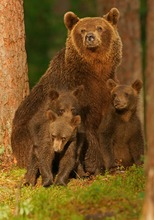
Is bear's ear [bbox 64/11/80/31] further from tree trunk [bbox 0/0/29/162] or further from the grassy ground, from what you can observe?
the grassy ground

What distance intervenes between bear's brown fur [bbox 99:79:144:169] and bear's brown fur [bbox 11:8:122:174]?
244mm

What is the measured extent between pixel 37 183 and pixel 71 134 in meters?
1.06

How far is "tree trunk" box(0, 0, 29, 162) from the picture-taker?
10.3m

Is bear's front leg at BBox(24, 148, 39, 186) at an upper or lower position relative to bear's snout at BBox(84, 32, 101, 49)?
lower

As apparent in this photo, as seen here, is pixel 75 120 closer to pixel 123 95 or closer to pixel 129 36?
pixel 123 95

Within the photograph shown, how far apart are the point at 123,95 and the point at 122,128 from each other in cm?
48

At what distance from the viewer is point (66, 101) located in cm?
935

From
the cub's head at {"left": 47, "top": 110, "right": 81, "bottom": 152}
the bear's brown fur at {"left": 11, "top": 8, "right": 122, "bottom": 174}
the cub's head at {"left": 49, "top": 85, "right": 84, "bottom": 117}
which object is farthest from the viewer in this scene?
the bear's brown fur at {"left": 11, "top": 8, "right": 122, "bottom": 174}

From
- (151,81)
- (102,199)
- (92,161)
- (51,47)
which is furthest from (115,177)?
(51,47)

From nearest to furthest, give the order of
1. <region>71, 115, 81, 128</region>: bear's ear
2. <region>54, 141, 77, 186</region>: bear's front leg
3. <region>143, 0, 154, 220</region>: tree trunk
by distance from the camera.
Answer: <region>143, 0, 154, 220</region>: tree trunk < <region>71, 115, 81, 128</region>: bear's ear < <region>54, 141, 77, 186</region>: bear's front leg

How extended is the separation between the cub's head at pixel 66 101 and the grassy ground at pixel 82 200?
0.98m

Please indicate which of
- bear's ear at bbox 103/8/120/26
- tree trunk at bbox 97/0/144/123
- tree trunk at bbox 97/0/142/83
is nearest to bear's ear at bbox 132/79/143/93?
bear's ear at bbox 103/8/120/26

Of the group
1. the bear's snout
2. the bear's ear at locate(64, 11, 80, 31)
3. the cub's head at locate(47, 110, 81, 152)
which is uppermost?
the bear's ear at locate(64, 11, 80, 31)

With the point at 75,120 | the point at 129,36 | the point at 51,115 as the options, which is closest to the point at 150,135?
the point at 75,120
